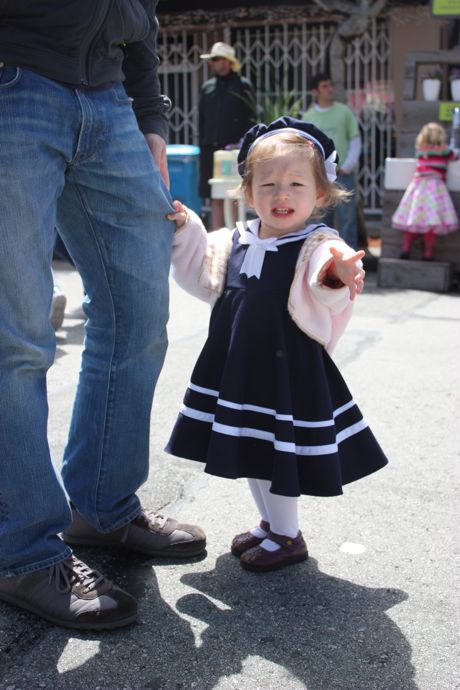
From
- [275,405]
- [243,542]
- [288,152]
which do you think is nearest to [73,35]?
[288,152]

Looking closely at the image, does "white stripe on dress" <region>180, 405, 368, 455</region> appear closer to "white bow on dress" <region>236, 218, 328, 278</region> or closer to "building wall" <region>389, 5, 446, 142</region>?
"white bow on dress" <region>236, 218, 328, 278</region>

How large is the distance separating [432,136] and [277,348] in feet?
17.7

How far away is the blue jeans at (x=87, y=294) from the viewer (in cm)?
199

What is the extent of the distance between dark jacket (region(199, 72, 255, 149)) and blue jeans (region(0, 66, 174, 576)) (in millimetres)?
7022

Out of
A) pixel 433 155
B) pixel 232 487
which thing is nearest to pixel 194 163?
pixel 433 155

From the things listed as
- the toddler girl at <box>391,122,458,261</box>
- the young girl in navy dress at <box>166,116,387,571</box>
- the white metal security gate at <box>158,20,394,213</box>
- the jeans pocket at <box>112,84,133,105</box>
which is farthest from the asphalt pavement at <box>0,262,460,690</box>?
the white metal security gate at <box>158,20,394,213</box>

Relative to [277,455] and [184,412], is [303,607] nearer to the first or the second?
[277,455]

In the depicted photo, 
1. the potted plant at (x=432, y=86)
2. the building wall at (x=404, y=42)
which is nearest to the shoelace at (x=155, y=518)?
the potted plant at (x=432, y=86)

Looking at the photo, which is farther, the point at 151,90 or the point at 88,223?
the point at 151,90

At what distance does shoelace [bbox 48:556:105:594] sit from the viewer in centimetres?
217

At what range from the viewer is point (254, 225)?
2564 millimetres

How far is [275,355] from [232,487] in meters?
0.81

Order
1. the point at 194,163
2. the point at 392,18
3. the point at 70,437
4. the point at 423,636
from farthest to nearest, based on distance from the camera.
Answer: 1. the point at 392,18
2. the point at 194,163
3. the point at 70,437
4. the point at 423,636

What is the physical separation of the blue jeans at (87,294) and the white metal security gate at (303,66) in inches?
350
